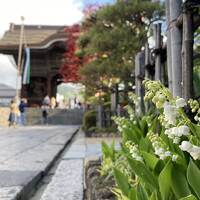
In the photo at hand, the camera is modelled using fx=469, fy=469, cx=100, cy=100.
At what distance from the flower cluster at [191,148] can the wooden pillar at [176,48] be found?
64.7 inches

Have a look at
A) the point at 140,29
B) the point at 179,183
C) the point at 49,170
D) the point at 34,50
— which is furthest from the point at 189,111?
the point at 34,50

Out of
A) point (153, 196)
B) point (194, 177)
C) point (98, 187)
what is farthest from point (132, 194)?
point (98, 187)

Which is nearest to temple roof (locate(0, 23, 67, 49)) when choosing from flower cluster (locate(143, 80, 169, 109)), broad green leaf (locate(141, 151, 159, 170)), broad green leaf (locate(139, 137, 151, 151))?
broad green leaf (locate(139, 137, 151, 151))

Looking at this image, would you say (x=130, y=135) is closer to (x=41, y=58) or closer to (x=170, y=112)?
(x=170, y=112)

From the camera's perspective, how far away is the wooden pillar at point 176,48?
11.3 ft

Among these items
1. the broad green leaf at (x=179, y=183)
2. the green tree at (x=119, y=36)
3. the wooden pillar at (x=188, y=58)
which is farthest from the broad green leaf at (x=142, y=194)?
the green tree at (x=119, y=36)

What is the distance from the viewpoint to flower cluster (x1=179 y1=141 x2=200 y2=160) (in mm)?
1823

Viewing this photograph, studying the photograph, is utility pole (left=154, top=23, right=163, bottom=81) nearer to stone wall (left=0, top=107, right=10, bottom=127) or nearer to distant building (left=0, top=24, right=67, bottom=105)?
stone wall (left=0, top=107, right=10, bottom=127)

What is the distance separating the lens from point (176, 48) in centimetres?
345

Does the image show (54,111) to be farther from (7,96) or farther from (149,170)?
(149,170)

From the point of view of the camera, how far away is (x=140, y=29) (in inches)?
668

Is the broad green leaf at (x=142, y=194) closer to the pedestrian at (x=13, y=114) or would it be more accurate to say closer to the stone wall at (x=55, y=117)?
the pedestrian at (x=13, y=114)

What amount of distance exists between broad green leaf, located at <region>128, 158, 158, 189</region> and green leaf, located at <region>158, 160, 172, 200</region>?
9 cm

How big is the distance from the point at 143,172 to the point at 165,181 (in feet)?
0.52
